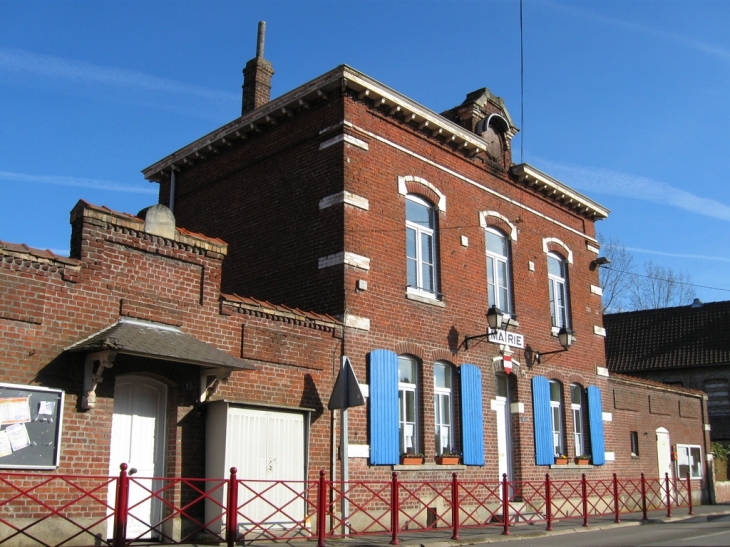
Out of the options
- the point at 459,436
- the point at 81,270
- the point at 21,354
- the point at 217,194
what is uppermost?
the point at 217,194

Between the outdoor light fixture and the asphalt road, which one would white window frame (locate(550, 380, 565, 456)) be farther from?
the outdoor light fixture

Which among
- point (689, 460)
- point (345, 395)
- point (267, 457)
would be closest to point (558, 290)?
point (689, 460)

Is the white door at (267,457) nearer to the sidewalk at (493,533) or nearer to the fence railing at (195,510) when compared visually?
the fence railing at (195,510)

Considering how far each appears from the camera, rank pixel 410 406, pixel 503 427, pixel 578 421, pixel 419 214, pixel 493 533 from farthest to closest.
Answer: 1. pixel 578 421
2. pixel 503 427
3. pixel 419 214
4. pixel 410 406
5. pixel 493 533

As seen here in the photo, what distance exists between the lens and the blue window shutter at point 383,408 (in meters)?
14.1

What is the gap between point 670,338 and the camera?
34.2 meters

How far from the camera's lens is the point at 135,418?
11.2m

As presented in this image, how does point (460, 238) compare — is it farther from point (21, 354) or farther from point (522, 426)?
point (21, 354)

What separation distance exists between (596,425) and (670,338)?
15584mm

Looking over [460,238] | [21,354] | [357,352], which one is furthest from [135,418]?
[460,238]

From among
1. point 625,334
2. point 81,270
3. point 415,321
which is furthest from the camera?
point 625,334

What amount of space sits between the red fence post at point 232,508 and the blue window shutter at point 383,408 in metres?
4.24

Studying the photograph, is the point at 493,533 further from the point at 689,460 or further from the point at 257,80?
the point at 689,460

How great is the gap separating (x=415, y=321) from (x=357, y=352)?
194 centimetres
